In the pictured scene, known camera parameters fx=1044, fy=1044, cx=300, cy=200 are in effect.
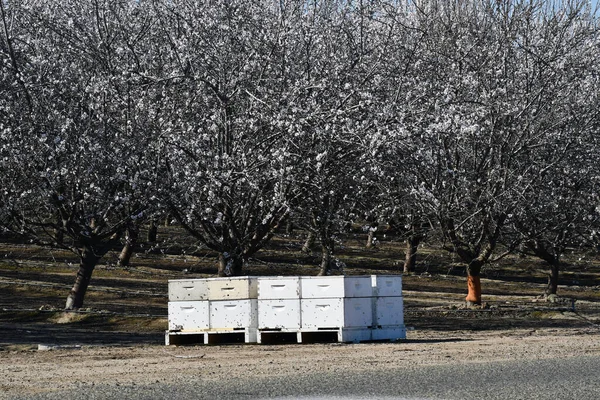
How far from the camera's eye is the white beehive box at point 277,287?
21.1 metres

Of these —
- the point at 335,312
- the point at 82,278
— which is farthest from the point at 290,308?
the point at 82,278

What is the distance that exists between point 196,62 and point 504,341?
33.3ft

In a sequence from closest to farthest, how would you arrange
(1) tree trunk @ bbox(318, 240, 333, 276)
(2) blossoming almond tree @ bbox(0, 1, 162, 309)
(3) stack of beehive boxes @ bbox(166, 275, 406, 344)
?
(3) stack of beehive boxes @ bbox(166, 275, 406, 344)
(2) blossoming almond tree @ bbox(0, 1, 162, 309)
(1) tree trunk @ bbox(318, 240, 333, 276)

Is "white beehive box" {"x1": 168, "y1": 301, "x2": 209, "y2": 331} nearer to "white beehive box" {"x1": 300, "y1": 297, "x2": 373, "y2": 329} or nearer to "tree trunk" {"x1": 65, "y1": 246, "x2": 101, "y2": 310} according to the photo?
"white beehive box" {"x1": 300, "y1": 297, "x2": 373, "y2": 329}

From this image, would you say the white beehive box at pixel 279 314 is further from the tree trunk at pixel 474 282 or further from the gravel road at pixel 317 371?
the tree trunk at pixel 474 282

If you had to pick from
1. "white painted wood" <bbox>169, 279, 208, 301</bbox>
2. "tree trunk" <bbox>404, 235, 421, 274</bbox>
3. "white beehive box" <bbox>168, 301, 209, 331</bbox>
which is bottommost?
"white beehive box" <bbox>168, 301, 209, 331</bbox>

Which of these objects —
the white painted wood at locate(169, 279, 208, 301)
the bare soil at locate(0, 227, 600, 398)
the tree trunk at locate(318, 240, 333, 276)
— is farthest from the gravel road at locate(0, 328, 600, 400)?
the tree trunk at locate(318, 240, 333, 276)

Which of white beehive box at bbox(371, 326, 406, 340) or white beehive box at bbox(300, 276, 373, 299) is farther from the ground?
white beehive box at bbox(300, 276, 373, 299)

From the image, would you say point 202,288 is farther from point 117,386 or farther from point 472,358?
point 117,386

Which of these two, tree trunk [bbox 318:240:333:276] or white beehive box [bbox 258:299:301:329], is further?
tree trunk [bbox 318:240:333:276]

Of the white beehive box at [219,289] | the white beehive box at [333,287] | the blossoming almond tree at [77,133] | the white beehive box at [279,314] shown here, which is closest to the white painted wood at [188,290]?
the white beehive box at [219,289]

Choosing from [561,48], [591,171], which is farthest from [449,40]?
[591,171]

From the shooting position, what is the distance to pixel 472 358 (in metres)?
17.2

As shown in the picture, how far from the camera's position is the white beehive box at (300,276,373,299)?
2075cm
